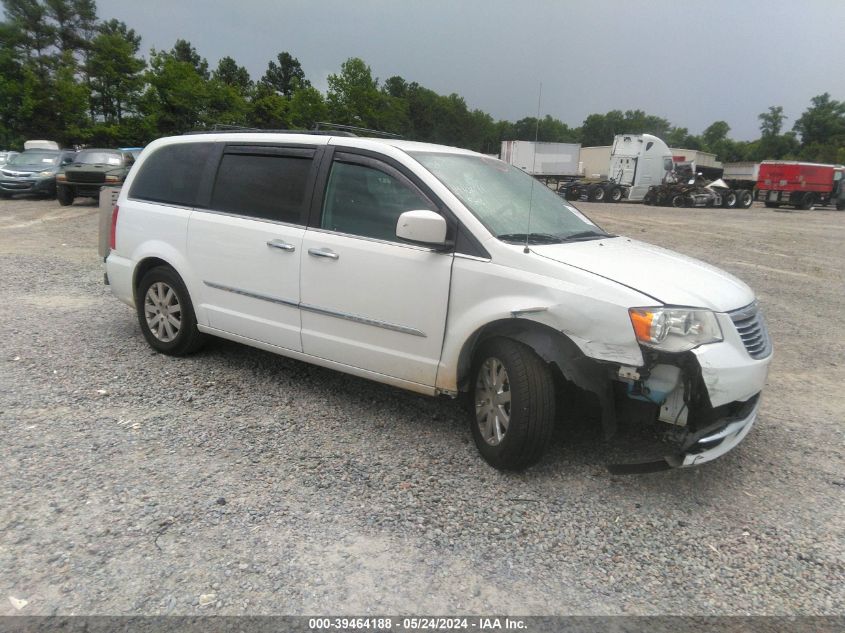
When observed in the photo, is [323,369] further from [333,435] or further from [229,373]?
[333,435]

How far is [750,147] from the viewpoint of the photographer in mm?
101688

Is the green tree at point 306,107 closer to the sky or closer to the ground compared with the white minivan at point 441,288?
closer to the sky

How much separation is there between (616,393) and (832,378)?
3.29 m

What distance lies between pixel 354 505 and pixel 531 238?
6.00 feet

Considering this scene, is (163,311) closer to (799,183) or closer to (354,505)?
(354,505)

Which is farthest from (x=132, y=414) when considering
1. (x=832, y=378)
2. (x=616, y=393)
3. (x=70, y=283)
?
(x=832, y=378)

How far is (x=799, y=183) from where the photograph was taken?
33.9 m

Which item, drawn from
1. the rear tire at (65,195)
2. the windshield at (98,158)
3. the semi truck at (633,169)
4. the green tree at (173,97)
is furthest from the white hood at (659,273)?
the green tree at (173,97)

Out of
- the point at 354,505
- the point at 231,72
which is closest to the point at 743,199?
the point at 354,505

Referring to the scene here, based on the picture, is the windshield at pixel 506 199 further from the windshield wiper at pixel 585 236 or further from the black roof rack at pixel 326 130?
the black roof rack at pixel 326 130

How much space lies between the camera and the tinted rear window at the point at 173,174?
4.99 m

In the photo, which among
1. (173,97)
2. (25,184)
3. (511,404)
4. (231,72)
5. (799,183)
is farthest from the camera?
(231,72)

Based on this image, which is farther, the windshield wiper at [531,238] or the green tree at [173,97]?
the green tree at [173,97]

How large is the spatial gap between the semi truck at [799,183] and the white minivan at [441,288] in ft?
116
